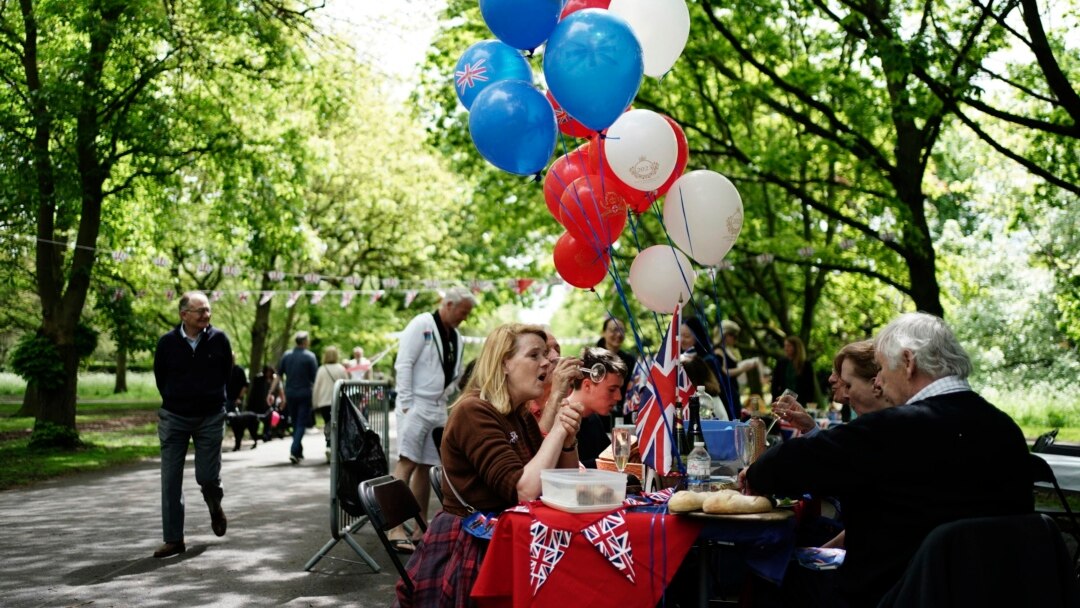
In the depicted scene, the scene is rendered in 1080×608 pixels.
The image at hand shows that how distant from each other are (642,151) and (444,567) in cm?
252

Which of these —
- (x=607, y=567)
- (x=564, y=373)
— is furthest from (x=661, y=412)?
(x=607, y=567)

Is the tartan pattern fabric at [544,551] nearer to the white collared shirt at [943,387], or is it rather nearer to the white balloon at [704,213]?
the white collared shirt at [943,387]

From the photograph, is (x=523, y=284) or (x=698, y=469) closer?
(x=698, y=469)

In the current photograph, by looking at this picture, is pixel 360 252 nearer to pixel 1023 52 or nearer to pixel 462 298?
pixel 1023 52

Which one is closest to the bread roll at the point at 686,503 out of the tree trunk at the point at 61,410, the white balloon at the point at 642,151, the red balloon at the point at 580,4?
the white balloon at the point at 642,151

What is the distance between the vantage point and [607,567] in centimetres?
357

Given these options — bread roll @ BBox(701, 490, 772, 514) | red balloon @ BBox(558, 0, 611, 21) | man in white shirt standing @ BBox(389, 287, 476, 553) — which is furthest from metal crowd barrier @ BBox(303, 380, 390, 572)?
bread roll @ BBox(701, 490, 772, 514)

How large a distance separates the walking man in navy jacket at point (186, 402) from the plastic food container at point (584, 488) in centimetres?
491

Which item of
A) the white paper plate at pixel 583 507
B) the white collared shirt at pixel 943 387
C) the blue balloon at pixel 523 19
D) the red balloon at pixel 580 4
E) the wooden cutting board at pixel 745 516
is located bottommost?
the wooden cutting board at pixel 745 516

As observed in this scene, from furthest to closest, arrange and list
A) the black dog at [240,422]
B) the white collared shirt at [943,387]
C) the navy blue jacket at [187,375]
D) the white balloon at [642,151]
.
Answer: the black dog at [240,422], the navy blue jacket at [187,375], the white balloon at [642,151], the white collared shirt at [943,387]

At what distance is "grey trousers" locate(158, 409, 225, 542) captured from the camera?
7707 mm

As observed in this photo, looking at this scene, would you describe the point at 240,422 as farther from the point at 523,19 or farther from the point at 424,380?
the point at 523,19

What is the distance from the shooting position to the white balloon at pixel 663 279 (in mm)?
5625

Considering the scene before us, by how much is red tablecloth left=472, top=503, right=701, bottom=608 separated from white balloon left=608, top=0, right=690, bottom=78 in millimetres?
3209
